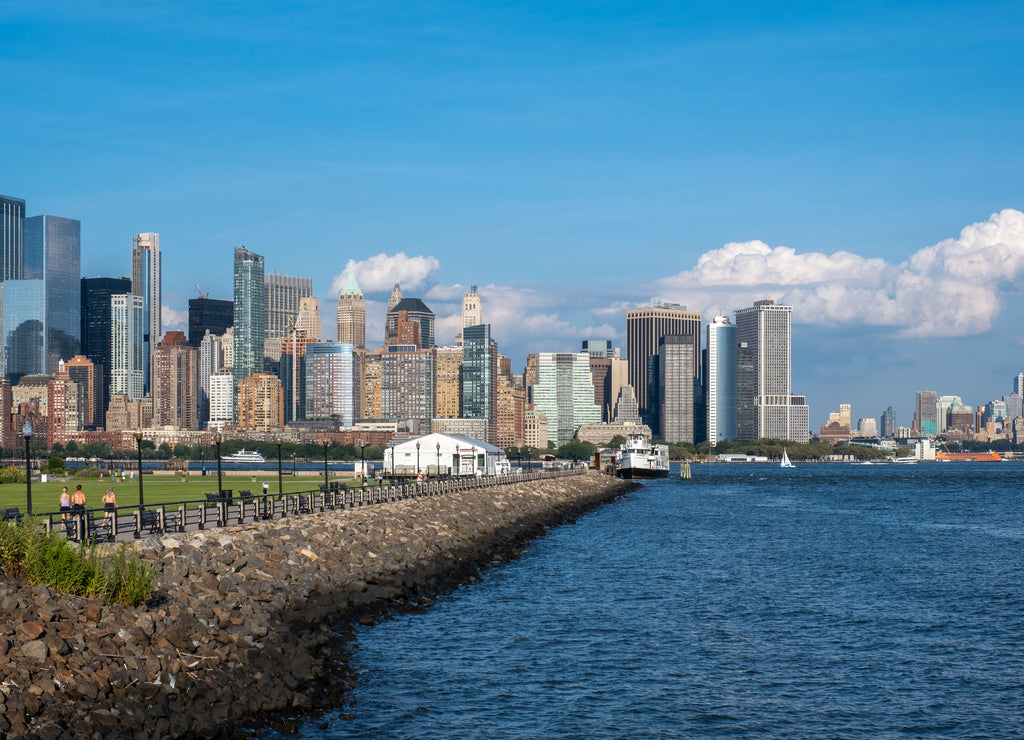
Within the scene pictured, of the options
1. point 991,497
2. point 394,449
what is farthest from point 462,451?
point 991,497

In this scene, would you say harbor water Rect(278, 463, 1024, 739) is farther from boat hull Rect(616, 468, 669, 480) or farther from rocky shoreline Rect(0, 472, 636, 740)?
boat hull Rect(616, 468, 669, 480)

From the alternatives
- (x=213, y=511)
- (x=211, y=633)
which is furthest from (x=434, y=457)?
(x=211, y=633)

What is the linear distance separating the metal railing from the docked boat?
91.7 m

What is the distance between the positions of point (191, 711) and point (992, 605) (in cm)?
2985

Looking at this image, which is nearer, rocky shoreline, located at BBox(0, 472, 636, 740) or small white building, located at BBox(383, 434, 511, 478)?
rocky shoreline, located at BBox(0, 472, 636, 740)

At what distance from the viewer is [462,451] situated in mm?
101625

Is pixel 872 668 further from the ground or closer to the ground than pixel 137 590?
closer to the ground

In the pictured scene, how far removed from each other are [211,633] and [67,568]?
11.2 feet

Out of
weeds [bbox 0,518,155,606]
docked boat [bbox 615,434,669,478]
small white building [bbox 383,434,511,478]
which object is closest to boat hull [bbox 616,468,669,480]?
docked boat [bbox 615,434,669,478]

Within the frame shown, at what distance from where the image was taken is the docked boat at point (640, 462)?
568 feet

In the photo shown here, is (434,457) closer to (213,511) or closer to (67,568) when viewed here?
(213,511)

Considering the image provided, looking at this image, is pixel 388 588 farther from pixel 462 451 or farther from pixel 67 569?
pixel 462 451

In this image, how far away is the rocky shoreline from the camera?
19.8 m

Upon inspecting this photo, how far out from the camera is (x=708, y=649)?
31.7 m
